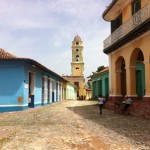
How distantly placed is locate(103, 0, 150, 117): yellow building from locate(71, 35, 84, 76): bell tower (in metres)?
39.1

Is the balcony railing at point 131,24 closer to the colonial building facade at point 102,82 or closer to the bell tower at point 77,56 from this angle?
the colonial building facade at point 102,82

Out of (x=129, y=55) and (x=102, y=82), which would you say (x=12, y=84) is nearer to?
(x=129, y=55)

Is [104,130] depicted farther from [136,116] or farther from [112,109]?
[112,109]

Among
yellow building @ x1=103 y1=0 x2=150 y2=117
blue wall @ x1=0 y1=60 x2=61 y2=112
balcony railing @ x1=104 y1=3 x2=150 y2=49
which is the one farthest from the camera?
blue wall @ x1=0 y1=60 x2=61 y2=112

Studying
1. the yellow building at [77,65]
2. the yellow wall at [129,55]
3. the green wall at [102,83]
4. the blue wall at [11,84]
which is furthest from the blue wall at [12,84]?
the yellow building at [77,65]

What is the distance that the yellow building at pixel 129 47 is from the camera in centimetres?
1388

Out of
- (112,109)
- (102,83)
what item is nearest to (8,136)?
(112,109)

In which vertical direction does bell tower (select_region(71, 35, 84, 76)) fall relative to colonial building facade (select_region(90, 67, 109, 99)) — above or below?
above

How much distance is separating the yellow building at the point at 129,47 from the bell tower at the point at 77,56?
39.1 metres

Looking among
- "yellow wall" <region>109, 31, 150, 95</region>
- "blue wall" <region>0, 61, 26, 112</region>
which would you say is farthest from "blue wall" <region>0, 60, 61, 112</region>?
"yellow wall" <region>109, 31, 150, 95</region>

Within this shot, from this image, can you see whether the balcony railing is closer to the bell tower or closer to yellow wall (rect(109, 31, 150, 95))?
yellow wall (rect(109, 31, 150, 95))

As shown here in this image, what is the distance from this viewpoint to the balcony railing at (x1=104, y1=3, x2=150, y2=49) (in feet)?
44.8

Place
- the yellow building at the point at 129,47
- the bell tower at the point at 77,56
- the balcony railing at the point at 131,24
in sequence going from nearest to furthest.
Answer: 1. the balcony railing at the point at 131,24
2. the yellow building at the point at 129,47
3. the bell tower at the point at 77,56

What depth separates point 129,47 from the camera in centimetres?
1628
